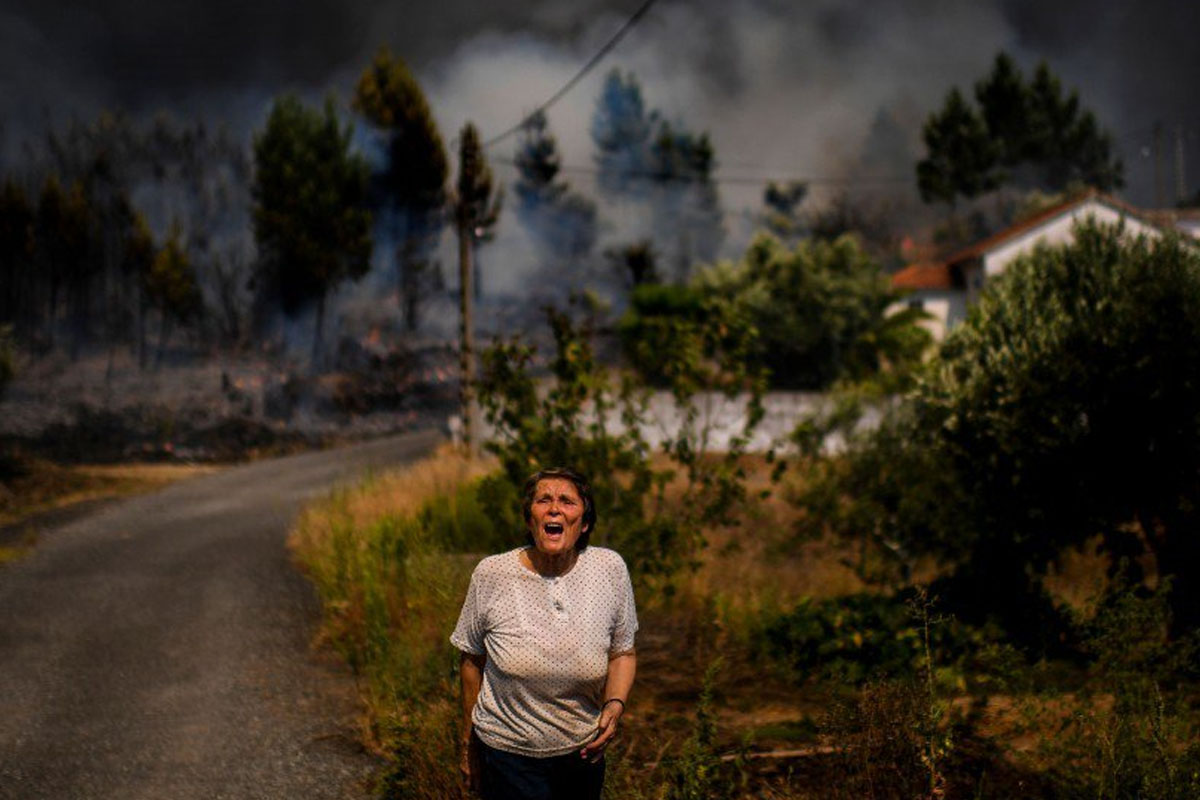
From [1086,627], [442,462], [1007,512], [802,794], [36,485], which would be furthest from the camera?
[36,485]

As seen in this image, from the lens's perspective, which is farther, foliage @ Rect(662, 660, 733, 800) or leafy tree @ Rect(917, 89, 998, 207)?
leafy tree @ Rect(917, 89, 998, 207)

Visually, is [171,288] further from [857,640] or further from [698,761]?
[698,761]

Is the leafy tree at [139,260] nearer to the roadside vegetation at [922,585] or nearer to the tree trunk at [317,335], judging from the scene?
the tree trunk at [317,335]

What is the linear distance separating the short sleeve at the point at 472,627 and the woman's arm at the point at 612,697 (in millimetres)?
485

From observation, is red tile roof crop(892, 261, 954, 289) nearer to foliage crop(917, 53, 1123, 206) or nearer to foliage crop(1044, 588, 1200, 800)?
foliage crop(917, 53, 1123, 206)

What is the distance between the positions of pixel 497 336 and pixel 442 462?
948 centimetres

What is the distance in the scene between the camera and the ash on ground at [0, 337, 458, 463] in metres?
31.9

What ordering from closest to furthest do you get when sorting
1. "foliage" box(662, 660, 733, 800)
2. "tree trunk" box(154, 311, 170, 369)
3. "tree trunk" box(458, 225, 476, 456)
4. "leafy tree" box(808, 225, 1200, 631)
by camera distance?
"foliage" box(662, 660, 733, 800) < "leafy tree" box(808, 225, 1200, 631) < "tree trunk" box(458, 225, 476, 456) < "tree trunk" box(154, 311, 170, 369)

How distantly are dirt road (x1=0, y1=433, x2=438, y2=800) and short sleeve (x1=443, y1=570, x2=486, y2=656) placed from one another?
9.11 feet

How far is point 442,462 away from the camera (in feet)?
57.8

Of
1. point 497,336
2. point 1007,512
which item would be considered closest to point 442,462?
point 497,336

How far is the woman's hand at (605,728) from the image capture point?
3389 millimetres

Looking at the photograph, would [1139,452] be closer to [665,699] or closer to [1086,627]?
[1086,627]

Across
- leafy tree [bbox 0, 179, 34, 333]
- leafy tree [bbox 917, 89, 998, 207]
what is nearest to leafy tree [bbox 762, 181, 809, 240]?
leafy tree [bbox 917, 89, 998, 207]
